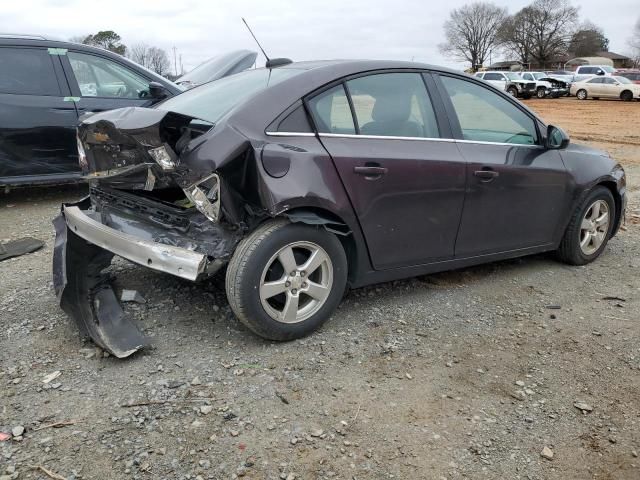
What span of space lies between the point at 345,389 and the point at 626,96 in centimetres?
3219

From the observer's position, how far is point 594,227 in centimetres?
480

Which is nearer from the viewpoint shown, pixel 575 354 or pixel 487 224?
pixel 575 354

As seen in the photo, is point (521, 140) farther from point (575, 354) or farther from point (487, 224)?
point (575, 354)

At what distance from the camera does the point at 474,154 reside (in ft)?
12.6

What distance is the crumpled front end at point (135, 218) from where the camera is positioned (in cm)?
302

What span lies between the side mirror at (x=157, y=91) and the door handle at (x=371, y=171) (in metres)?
4.06

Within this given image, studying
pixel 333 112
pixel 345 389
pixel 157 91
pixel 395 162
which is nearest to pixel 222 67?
pixel 157 91

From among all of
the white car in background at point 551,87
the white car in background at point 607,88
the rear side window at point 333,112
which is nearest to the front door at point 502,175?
the rear side window at point 333,112

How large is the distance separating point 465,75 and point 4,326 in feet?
11.1

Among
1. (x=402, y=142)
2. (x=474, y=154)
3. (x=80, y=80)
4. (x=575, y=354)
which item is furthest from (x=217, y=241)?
(x=80, y=80)

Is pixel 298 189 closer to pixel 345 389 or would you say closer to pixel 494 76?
pixel 345 389

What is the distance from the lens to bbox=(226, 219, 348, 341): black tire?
303 centimetres

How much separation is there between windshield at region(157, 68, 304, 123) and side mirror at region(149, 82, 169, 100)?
2642 mm

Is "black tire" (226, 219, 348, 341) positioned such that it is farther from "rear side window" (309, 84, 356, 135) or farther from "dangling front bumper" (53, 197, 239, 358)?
"rear side window" (309, 84, 356, 135)
